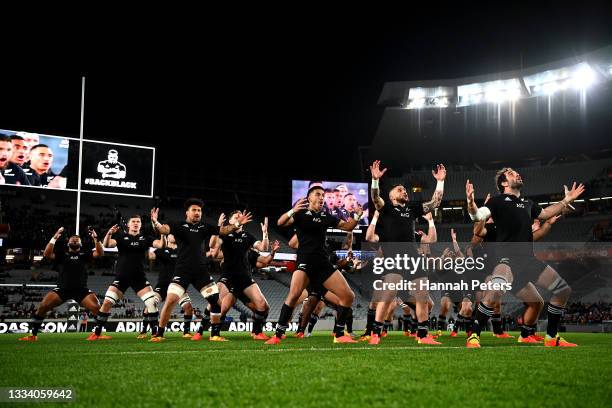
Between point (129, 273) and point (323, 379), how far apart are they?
9589 millimetres

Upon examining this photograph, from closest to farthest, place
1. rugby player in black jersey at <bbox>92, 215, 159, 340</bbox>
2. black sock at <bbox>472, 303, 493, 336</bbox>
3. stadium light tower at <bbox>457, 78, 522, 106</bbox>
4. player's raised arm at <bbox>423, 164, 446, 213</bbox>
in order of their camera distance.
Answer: black sock at <bbox>472, 303, 493, 336</bbox> → player's raised arm at <bbox>423, 164, 446, 213</bbox> → rugby player in black jersey at <bbox>92, 215, 159, 340</bbox> → stadium light tower at <bbox>457, 78, 522, 106</bbox>

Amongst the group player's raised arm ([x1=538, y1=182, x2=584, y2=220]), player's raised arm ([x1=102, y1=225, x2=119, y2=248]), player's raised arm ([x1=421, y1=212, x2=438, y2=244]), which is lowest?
player's raised arm ([x1=102, y1=225, x2=119, y2=248])

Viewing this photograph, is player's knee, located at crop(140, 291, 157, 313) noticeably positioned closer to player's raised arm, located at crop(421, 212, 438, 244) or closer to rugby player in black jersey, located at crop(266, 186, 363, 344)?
rugby player in black jersey, located at crop(266, 186, 363, 344)

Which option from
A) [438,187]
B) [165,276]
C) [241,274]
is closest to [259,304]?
[241,274]

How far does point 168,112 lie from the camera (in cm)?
4234

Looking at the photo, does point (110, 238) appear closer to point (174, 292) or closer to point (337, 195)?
point (174, 292)

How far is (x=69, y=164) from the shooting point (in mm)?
31641

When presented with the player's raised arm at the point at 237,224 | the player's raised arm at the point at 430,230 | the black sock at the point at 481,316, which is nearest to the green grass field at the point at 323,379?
the black sock at the point at 481,316

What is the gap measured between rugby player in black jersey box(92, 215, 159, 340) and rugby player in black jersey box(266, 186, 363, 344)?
4230 millimetres

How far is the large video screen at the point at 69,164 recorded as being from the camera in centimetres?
3097

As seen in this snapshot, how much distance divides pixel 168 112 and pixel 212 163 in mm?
6307

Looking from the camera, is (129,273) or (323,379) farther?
(129,273)

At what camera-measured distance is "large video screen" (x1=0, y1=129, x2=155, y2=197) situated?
3097 cm

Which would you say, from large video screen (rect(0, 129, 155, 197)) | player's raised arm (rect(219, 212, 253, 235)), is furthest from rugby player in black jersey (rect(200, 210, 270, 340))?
large video screen (rect(0, 129, 155, 197))
